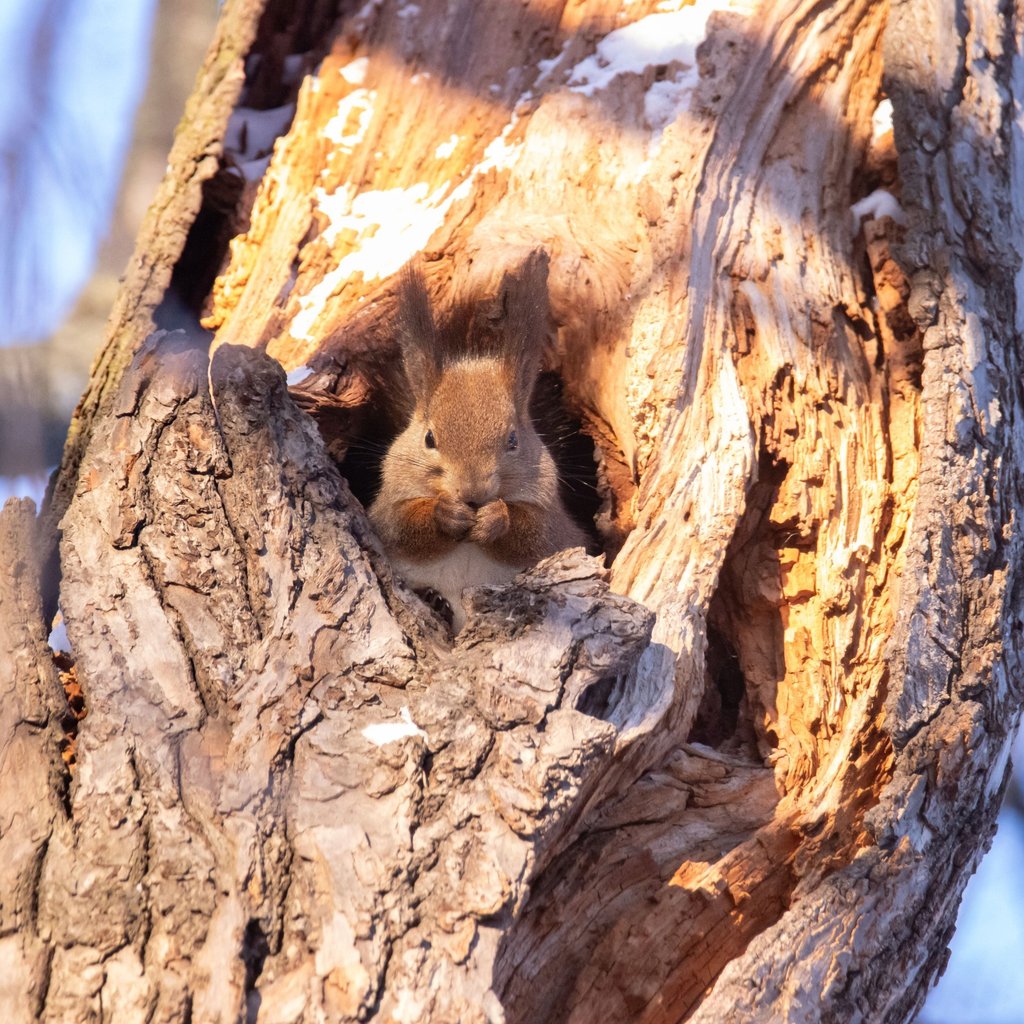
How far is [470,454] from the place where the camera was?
3.64m

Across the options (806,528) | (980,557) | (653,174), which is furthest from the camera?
(653,174)

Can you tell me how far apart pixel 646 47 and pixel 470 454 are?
160cm

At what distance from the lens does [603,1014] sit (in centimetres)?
241

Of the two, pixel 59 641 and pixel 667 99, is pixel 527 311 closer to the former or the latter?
pixel 667 99

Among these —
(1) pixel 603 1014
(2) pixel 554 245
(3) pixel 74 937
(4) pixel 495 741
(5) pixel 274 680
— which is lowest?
(1) pixel 603 1014

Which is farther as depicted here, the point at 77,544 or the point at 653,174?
the point at 653,174

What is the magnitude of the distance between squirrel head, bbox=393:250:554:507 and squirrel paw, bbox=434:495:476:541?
0.08 feet

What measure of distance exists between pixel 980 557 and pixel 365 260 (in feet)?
7.16

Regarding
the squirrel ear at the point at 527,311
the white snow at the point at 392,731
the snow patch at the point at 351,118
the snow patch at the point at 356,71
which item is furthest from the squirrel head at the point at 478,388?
the white snow at the point at 392,731

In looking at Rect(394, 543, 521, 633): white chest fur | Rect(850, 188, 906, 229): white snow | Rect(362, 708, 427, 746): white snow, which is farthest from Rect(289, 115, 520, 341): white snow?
Rect(362, 708, 427, 746): white snow

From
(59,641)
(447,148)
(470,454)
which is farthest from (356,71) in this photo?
(59,641)

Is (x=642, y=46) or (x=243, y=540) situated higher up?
(x=642, y=46)

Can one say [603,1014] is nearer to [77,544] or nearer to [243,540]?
[243,540]

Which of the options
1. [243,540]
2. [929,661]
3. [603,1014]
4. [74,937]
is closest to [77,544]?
[243,540]
